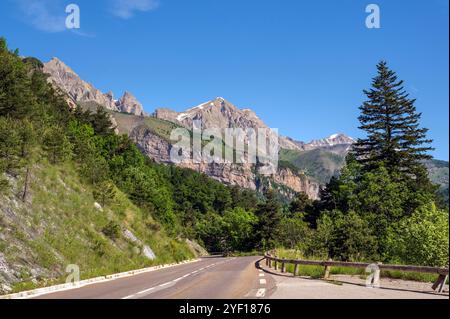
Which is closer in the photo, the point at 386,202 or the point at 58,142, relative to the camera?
the point at 58,142

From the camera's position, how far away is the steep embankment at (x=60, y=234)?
17609mm

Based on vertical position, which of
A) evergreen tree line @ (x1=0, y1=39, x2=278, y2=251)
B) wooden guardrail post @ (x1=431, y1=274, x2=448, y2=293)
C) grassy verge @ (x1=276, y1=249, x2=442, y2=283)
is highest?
evergreen tree line @ (x1=0, y1=39, x2=278, y2=251)

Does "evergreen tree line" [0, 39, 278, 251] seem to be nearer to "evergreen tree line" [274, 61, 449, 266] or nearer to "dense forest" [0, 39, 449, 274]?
"dense forest" [0, 39, 449, 274]

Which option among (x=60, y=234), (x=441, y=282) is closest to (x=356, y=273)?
(x=441, y=282)

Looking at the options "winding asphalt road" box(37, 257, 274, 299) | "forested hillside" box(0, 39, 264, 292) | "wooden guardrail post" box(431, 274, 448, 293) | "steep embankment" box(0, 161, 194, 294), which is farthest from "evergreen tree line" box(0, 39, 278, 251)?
"wooden guardrail post" box(431, 274, 448, 293)

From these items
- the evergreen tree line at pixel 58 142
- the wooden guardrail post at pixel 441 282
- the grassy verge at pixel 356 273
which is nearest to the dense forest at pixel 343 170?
the evergreen tree line at pixel 58 142

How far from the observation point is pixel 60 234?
23.2 meters

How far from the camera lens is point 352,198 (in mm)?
44875

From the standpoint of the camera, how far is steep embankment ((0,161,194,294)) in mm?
17609

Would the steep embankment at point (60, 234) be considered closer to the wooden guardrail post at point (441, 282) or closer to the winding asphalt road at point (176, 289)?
the winding asphalt road at point (176, 289)

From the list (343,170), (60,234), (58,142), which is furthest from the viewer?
(343,170)

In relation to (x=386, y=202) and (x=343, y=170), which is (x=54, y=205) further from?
(x=343, y=170)
